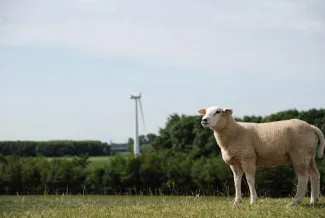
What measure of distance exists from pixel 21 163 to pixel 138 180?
13.7 meters

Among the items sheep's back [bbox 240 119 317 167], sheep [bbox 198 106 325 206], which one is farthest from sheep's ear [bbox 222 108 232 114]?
sheep's back [bbox 240 119 317 167]

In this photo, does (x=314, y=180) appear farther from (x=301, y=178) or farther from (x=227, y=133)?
(x=227, y=133)

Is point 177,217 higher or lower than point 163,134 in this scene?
lower

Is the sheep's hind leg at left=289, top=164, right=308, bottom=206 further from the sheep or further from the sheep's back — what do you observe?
the sheep's back

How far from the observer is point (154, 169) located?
49.8 m

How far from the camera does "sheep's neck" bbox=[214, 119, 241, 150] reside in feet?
45.2

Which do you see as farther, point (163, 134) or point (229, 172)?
point (163, 134)

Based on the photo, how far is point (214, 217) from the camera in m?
11.5

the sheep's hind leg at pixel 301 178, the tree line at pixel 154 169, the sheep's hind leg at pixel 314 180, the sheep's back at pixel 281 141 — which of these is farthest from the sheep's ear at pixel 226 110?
the tree line at pixel 154 169

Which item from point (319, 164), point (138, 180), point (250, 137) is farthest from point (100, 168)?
point (250, 137)

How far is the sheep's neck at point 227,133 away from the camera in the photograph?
543 inches

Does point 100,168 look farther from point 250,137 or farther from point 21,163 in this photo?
point 250,137

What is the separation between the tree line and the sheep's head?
97.1 feet

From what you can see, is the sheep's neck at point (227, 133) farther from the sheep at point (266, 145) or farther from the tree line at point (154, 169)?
the tree line at point (154, 169)
